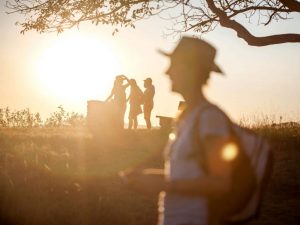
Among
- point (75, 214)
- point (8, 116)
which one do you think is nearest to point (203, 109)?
point (75, 214)

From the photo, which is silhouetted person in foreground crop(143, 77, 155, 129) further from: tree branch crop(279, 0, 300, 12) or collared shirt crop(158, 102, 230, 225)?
collared shirt crop(158, 102, 230, 225)

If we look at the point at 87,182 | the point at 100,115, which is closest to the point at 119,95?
the point at 100,115

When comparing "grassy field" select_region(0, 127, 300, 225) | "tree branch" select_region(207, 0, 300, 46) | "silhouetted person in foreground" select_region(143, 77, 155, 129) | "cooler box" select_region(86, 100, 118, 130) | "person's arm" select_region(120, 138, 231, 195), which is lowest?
"grassy field" select_region(0, 127, 300, 225)

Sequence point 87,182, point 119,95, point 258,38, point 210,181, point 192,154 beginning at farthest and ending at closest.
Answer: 1. point 119,95
2. point 258,38
3. point 87,182
4. point 192,154
5. point 210,181

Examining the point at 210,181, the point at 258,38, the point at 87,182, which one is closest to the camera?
the point at 210,181

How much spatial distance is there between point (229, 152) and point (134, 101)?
65.6 feet

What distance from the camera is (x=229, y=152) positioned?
3008 millimetres

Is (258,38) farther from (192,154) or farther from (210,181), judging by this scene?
(210,181)

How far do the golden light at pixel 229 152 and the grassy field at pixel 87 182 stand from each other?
574cm

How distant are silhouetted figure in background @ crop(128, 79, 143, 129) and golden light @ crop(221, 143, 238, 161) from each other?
63.3ft

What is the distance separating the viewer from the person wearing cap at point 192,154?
302cm

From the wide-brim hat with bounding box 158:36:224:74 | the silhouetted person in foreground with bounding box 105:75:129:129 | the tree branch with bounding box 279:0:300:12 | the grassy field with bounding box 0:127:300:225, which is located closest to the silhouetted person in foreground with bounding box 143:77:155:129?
the silhouetted person in foreground with bounding box 105:75:129:129

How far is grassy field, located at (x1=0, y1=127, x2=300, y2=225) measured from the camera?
8695 mm

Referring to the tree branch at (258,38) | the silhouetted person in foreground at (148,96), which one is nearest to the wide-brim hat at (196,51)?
the tree branch at (258,38)
